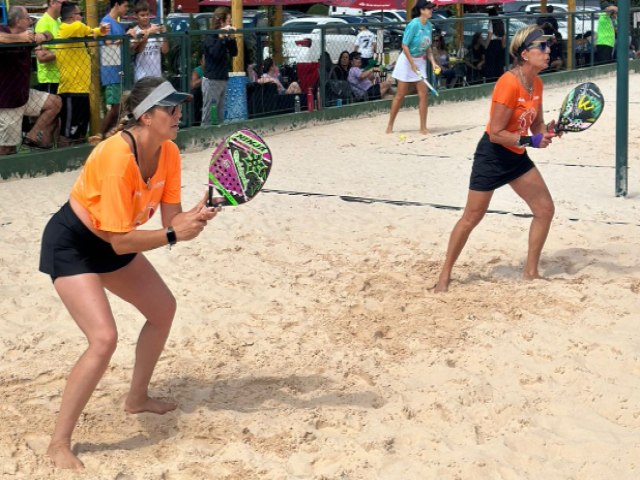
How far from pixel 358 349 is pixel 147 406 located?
145 centimetres

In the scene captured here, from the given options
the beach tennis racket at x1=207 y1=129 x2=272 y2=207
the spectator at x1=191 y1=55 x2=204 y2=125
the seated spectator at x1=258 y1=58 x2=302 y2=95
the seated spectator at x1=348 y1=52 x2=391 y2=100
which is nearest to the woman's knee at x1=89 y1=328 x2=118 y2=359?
the beach tennis racket at x1=207 y1=129 x2=272 y2=207

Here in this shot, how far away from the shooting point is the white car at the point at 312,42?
15219 millimetres

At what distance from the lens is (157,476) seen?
446 cm

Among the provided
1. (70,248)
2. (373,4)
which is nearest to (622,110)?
(70,248)

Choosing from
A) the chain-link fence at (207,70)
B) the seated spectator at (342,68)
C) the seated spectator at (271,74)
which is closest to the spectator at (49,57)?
the chain-link fence at (207,70)

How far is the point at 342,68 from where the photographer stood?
16750mm

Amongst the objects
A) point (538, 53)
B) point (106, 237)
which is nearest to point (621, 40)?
point (538, 53)

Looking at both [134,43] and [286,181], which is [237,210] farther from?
[134,43]

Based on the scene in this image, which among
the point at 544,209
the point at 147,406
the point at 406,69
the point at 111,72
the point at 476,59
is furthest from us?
the point at 476,59

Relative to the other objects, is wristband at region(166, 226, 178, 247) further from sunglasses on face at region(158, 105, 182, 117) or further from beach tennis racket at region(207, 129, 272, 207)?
sunglasses on face at region(158, 105, 182, 117)

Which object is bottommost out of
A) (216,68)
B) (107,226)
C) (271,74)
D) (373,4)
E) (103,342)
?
(103,342)

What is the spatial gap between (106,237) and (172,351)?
5.86 feet

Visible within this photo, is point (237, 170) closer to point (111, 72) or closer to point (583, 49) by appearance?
point (111, 72)

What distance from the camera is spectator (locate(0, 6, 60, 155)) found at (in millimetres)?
10742
